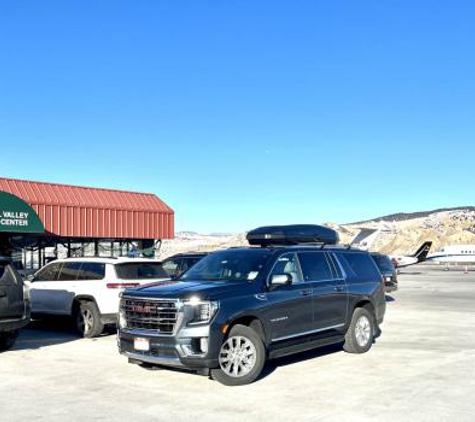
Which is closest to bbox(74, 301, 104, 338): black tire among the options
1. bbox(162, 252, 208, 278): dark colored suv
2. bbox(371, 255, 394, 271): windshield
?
bbox(162, 252, 208, 278): dark colored suv

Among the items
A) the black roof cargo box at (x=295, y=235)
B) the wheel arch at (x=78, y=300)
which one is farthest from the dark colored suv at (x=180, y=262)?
the wheel arch at (x=78, y=300)

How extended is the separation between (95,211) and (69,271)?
17.8 meters

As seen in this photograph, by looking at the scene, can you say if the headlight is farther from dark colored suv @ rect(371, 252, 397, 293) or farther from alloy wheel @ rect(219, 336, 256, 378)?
dark colored suv @ rect(371, 252, 397, 293)

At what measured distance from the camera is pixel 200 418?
638 centimetres

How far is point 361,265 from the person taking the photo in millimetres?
10945

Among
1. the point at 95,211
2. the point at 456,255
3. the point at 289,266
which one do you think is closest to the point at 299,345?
the point at 289,266

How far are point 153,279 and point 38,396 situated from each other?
549cm

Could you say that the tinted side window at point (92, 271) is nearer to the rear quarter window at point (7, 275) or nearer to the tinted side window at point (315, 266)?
the rear quarter window at point (7, 275)

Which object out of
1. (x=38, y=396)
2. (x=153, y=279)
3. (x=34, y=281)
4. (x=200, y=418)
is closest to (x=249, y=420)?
(x=200, y=418)

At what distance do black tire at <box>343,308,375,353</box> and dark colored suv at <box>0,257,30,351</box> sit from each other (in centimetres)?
558

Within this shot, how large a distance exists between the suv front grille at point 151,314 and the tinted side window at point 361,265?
12.4 ft

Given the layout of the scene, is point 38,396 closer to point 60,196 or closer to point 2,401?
point 2,401

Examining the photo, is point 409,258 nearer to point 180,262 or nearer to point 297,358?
point 180,262

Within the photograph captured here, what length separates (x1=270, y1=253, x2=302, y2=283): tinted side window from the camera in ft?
29.4
